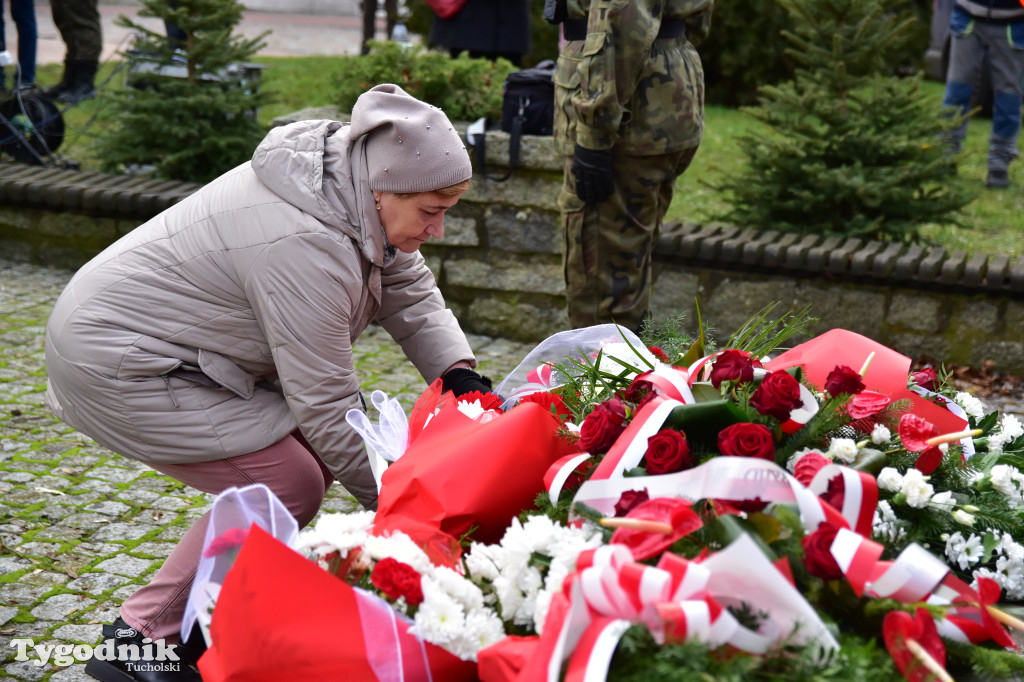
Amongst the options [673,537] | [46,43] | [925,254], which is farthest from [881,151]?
[46,43]

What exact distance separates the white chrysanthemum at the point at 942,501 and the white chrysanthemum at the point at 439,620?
77cm

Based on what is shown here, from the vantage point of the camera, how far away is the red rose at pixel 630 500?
5.16 ft

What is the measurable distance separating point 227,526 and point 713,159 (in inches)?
294

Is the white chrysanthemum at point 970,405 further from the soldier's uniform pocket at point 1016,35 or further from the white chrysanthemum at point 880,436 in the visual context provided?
the soldier's uniform pocket at point 1016,35

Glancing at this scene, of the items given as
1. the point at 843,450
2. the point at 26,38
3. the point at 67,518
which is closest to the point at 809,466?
the point at 843,450

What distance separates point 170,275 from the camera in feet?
8.01

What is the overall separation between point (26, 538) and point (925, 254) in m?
4.16

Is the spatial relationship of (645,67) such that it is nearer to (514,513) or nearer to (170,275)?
(170,275)

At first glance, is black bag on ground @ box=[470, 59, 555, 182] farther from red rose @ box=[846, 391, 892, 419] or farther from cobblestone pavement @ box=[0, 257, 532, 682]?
red rose @ box=[846, 391, 892, 419]

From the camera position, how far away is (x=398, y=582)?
1.57 metres

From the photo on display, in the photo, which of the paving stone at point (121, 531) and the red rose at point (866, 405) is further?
the paving stone at point (121, 531)

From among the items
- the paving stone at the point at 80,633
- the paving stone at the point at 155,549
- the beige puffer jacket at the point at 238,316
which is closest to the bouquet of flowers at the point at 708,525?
the beige puffer jacket at the point at 238,316

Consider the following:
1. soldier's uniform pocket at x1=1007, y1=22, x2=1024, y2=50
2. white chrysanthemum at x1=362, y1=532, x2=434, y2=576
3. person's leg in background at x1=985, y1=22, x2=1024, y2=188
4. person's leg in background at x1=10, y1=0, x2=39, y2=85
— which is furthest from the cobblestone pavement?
soldier's uniform pocket at x1=1007, y1=22, x2=1024, y2=50

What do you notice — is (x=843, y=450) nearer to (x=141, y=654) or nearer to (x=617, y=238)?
(x=141, y=654)
